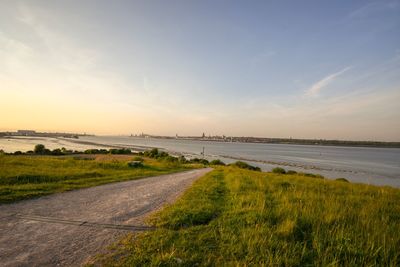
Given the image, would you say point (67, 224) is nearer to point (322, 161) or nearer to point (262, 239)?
point (262, 239)

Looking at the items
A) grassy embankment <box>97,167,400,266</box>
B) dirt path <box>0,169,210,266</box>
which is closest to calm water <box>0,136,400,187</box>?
grassy embankment <box>97,167,400,266</box>

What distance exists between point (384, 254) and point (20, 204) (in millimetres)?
11597

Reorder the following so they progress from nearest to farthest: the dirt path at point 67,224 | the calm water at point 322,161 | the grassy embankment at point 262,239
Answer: the grassy embankment at point 262,239 < the dirt path at point 67,224 < the calm water at point 322,161

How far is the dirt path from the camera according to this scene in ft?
14.3

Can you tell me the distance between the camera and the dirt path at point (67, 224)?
172 inches

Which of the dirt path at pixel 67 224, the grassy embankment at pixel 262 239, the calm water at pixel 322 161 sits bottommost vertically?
the calm water at pixel 322 161

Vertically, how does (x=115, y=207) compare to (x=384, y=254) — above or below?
below

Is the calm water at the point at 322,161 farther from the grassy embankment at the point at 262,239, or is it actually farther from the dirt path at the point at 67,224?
the dirt path at the point at 67,224

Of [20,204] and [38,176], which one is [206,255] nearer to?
[20,204]

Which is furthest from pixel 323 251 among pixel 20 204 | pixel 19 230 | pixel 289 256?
pixel 20 204

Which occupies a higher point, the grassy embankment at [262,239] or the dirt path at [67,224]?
the grassy embankment at [262,239]

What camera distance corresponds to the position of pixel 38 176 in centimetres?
1365

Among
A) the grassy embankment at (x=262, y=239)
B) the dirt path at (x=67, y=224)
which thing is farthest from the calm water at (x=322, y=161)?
the dirt path at (x=67, y=224)

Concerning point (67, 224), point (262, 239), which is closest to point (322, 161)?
point (262, 239)
